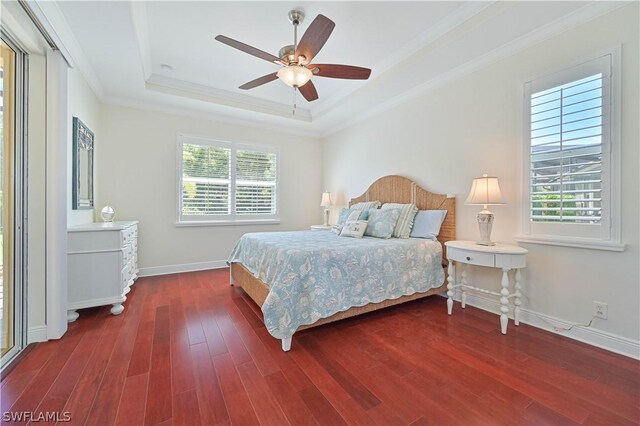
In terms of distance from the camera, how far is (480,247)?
2.43m

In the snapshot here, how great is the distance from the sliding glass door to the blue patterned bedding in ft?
5.71

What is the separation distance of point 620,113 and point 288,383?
2.99m

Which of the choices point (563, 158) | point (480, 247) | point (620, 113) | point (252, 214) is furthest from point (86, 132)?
point (620, 113)

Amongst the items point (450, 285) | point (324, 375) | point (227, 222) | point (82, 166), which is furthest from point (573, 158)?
point (82, 166)

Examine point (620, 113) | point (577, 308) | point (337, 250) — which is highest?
point (620, 113)

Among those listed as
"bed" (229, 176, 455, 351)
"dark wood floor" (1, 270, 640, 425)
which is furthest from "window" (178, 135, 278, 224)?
"dark wood floor" (1, 270, 640, 425)

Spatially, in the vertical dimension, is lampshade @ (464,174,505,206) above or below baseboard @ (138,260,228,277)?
above

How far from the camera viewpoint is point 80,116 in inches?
114

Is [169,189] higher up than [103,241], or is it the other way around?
[169,189]

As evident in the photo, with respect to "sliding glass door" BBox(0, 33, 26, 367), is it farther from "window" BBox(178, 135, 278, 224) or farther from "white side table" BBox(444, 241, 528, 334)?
"white side table" BBox(444, 241, 528, 334)

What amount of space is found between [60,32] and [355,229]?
126 inches

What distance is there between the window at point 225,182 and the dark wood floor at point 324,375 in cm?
224

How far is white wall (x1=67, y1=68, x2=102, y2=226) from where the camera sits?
2.56 meters

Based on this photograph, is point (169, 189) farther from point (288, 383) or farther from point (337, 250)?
point (288, 383)
